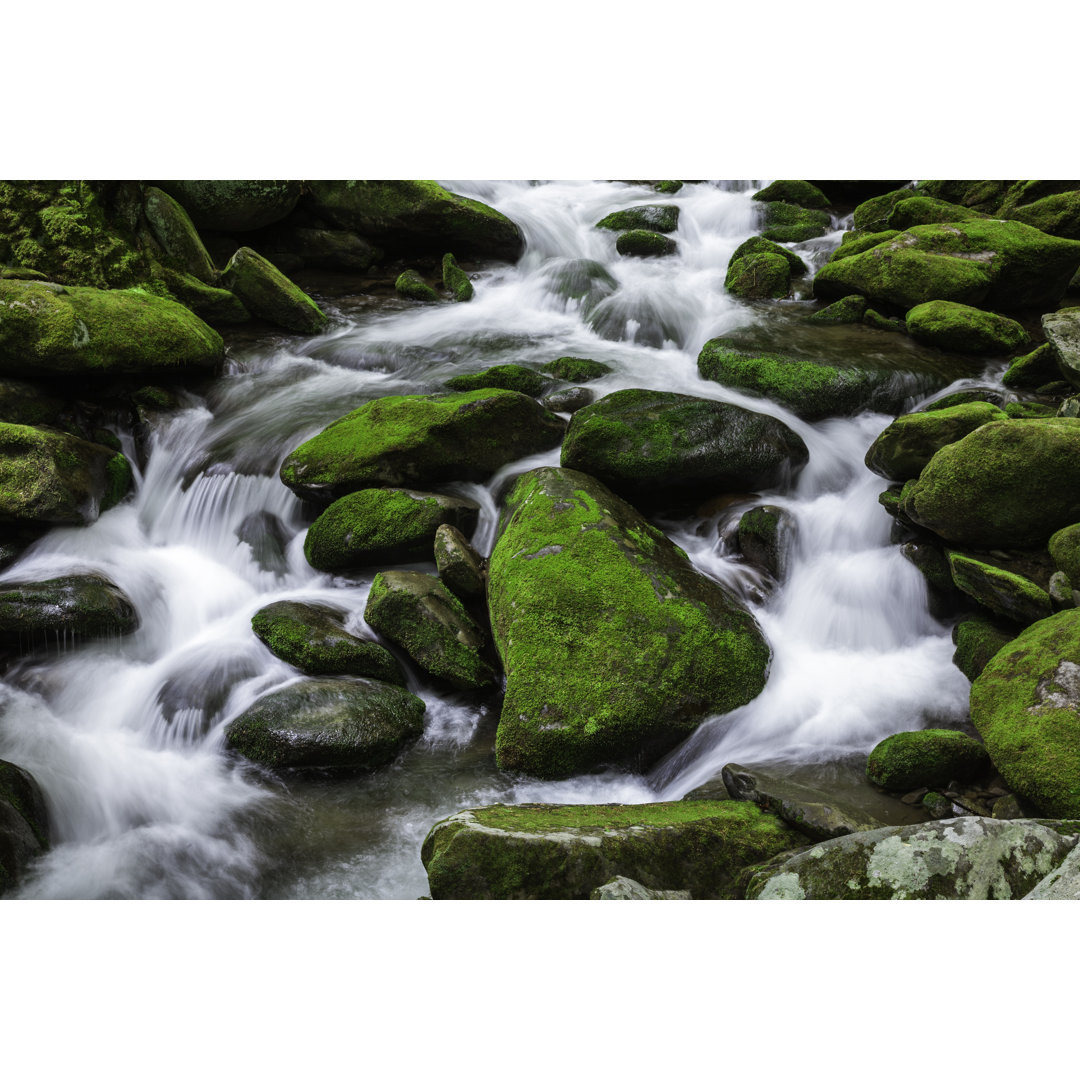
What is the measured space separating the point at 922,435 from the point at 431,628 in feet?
12.2

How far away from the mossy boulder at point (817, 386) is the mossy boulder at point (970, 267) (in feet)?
6.14

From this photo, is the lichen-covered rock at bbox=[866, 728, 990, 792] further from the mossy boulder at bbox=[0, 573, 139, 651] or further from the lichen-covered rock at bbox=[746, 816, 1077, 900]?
the mossy boulder at bbox=[0, 573, 139, 651]

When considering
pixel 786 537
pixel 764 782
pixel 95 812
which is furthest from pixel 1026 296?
pixel 95 812

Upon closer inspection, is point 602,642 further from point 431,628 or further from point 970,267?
Result: point 970,267

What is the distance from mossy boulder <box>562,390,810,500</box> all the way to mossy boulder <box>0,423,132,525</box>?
3.87 m

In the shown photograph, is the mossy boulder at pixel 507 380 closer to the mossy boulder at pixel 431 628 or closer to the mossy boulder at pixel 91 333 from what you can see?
the mossy boulder at pixel 91 333

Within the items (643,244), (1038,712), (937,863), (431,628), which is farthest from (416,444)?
(643,244)

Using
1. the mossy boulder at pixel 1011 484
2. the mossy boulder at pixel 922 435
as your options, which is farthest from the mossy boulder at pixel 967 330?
the mossy boulder at pixel 1011 484

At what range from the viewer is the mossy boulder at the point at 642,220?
12891 millimetres

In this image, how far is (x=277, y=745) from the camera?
452cm

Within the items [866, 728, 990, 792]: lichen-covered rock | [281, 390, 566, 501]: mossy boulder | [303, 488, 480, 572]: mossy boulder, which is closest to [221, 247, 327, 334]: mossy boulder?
[281, 390, 566, 501]: mossy boulder

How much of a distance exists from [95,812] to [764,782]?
3479 mm

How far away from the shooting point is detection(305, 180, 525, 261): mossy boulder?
11.6 meters

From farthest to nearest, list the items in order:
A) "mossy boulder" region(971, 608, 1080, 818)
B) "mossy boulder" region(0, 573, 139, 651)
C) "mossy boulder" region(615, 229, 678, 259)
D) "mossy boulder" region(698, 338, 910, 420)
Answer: "mossy boulder" region(615, 229, 678, 259), "mossy boulder" region(698, 338, 910, 420), "mossy boulder" region(0, 573, 139, 651), "mossy boulder" region(971, 608, 1080, 818)
